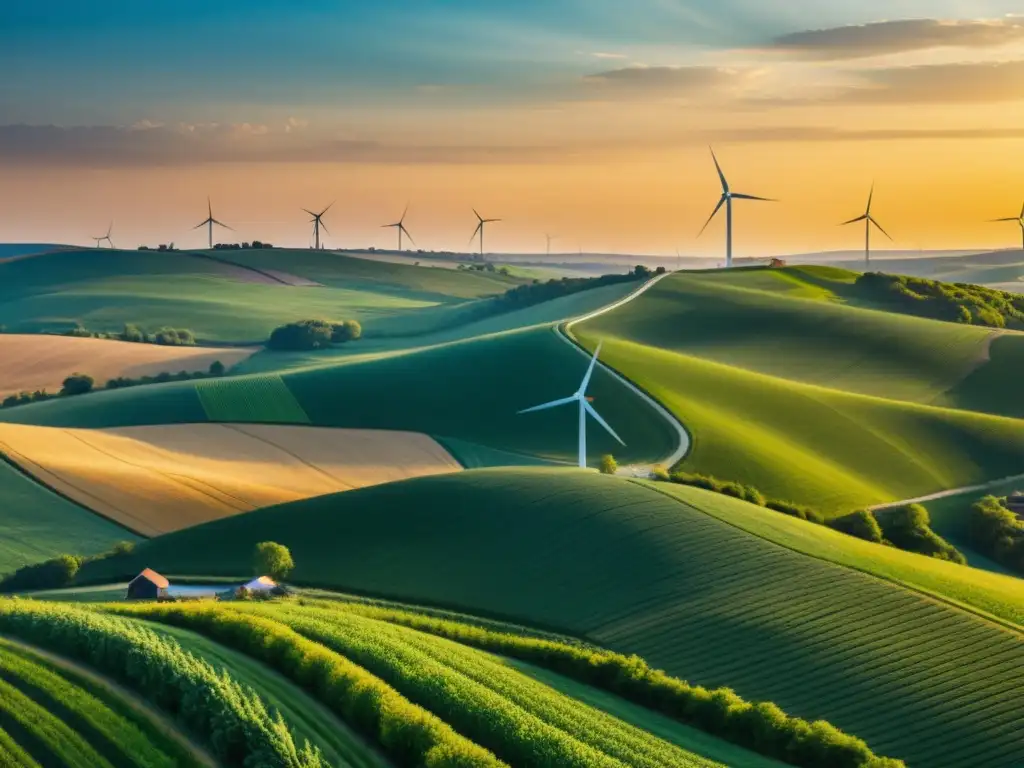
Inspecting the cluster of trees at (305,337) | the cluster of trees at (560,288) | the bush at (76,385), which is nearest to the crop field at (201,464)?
the bush at (76,385)

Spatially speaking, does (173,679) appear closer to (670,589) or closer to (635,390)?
(670,589)

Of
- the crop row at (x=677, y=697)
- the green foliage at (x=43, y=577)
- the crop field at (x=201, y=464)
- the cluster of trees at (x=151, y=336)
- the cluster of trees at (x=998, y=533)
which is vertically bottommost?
the cluster of trees at (x=998, y=533)

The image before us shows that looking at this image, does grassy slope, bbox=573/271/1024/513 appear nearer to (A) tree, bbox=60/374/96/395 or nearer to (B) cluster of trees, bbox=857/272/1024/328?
(B) cluster of trees, bbox=857/272/1024/328

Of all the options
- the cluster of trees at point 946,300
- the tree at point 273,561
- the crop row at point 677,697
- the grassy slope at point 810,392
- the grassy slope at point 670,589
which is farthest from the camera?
the cluster of trees at point 946,300

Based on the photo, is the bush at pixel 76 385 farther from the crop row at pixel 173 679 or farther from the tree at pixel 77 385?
the crop row at pixel 173 679

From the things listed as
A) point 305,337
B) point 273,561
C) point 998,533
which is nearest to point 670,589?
point 273,561

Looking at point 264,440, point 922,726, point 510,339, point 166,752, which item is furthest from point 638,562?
point 510,339

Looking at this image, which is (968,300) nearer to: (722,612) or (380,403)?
(380,403)
